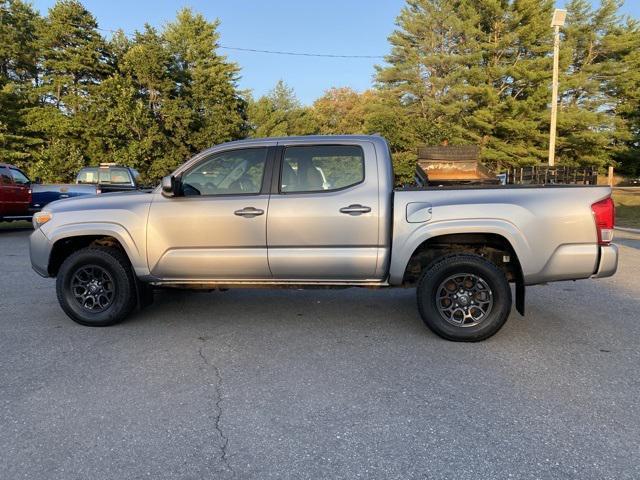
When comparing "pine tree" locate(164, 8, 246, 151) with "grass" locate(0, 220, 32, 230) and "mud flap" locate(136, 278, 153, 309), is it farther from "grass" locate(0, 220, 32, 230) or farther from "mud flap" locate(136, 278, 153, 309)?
"mud flap" locate(136, 278, 153, 309)

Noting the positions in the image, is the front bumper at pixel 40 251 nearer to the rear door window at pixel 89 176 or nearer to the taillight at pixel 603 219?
the taillight at pixel 603 219

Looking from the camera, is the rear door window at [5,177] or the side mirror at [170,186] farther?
the rear door window at [5,177]

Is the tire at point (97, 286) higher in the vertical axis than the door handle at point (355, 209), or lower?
lower

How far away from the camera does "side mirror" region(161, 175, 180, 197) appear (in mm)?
4777

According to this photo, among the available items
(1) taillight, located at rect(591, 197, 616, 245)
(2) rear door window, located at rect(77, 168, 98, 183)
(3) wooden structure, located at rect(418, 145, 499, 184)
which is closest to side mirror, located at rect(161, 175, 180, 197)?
(1) taillight, located at rect(591, 197, 616, 245)

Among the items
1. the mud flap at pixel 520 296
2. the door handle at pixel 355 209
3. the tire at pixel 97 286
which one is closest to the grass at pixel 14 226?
the tire at pixel 97 286

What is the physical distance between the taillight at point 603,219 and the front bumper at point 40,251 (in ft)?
17.5

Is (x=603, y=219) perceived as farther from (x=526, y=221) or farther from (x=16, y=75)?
(x=16, y=75)

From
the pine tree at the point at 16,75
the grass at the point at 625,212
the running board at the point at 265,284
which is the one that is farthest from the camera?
the pine tree at the point at 16,75

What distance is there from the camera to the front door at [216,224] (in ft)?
15.6

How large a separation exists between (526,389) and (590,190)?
1.97m

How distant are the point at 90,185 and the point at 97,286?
9709mm

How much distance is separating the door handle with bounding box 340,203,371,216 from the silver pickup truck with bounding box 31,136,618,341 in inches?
1.1

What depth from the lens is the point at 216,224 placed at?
478 cm
